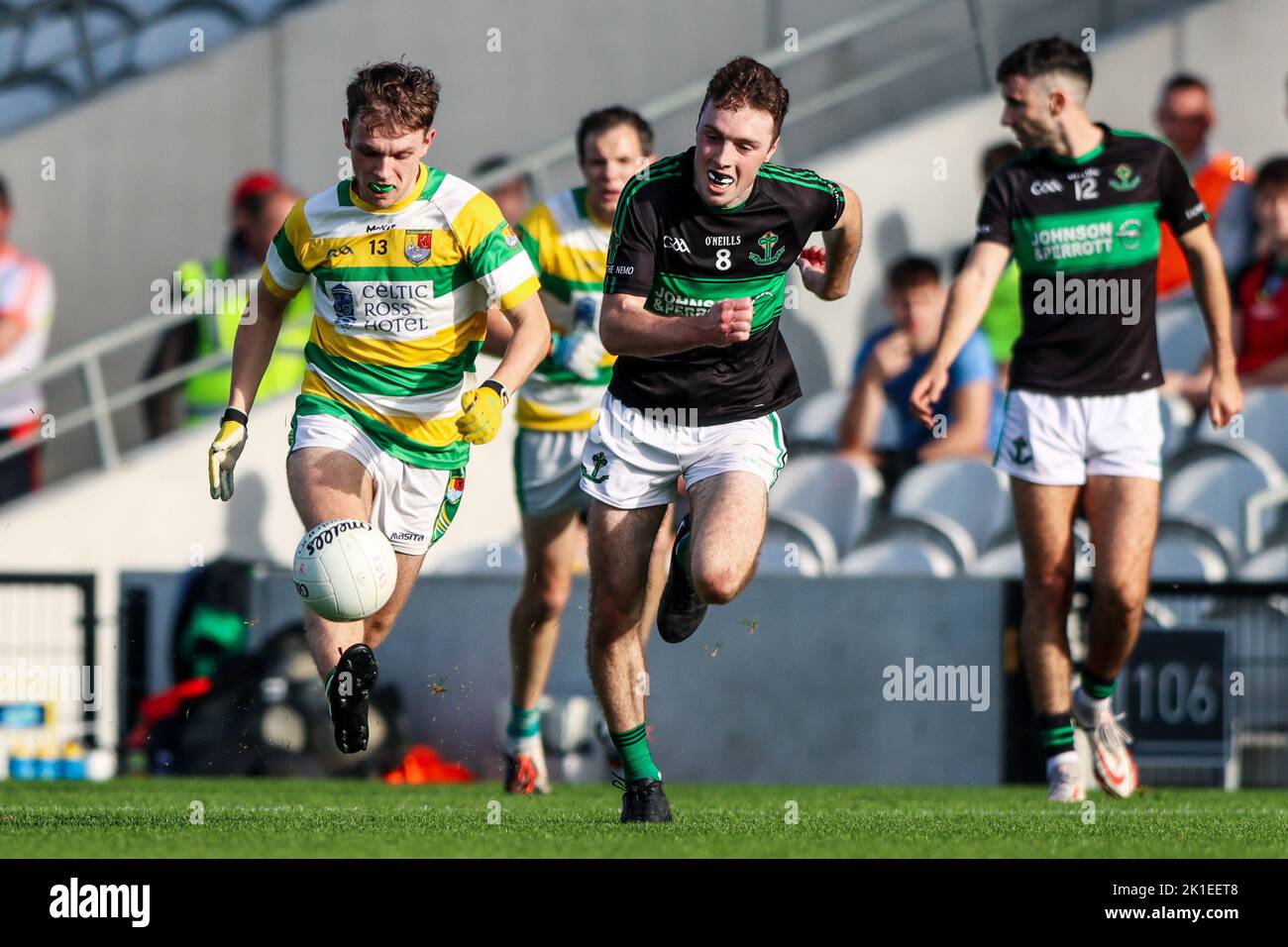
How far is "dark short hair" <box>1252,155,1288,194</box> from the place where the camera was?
11.8 metres

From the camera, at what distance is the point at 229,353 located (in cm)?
1288

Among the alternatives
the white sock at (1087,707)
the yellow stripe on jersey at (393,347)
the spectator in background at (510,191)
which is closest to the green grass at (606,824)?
the white sock at (1087,707)

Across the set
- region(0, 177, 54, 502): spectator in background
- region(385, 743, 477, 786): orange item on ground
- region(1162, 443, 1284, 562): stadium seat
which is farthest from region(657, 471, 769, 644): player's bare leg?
region(0, 177, 54, 502): spectator in background

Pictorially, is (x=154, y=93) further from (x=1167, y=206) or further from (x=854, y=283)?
(x=1167, y=206)

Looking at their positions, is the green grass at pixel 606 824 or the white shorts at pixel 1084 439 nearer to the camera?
the green grass at pixel 606 824

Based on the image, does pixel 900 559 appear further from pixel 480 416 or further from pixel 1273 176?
pixel 480 416

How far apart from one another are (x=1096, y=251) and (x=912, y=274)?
380 cm

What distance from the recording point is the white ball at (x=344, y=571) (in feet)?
22.2

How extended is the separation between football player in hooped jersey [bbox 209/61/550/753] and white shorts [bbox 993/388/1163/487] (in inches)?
85.0

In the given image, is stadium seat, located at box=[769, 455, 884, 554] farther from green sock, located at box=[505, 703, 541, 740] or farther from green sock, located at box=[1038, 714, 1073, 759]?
green sock, located at box=[1038, 714, 1073, 759]

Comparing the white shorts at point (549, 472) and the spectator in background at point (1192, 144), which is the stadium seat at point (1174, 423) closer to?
the spectator in background at point (1192, 144)

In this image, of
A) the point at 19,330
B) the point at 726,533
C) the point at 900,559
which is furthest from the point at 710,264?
the point at 19,330

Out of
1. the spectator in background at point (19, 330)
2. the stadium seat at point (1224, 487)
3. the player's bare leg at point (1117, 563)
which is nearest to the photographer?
the player's bare leg at point (1117, 563)
